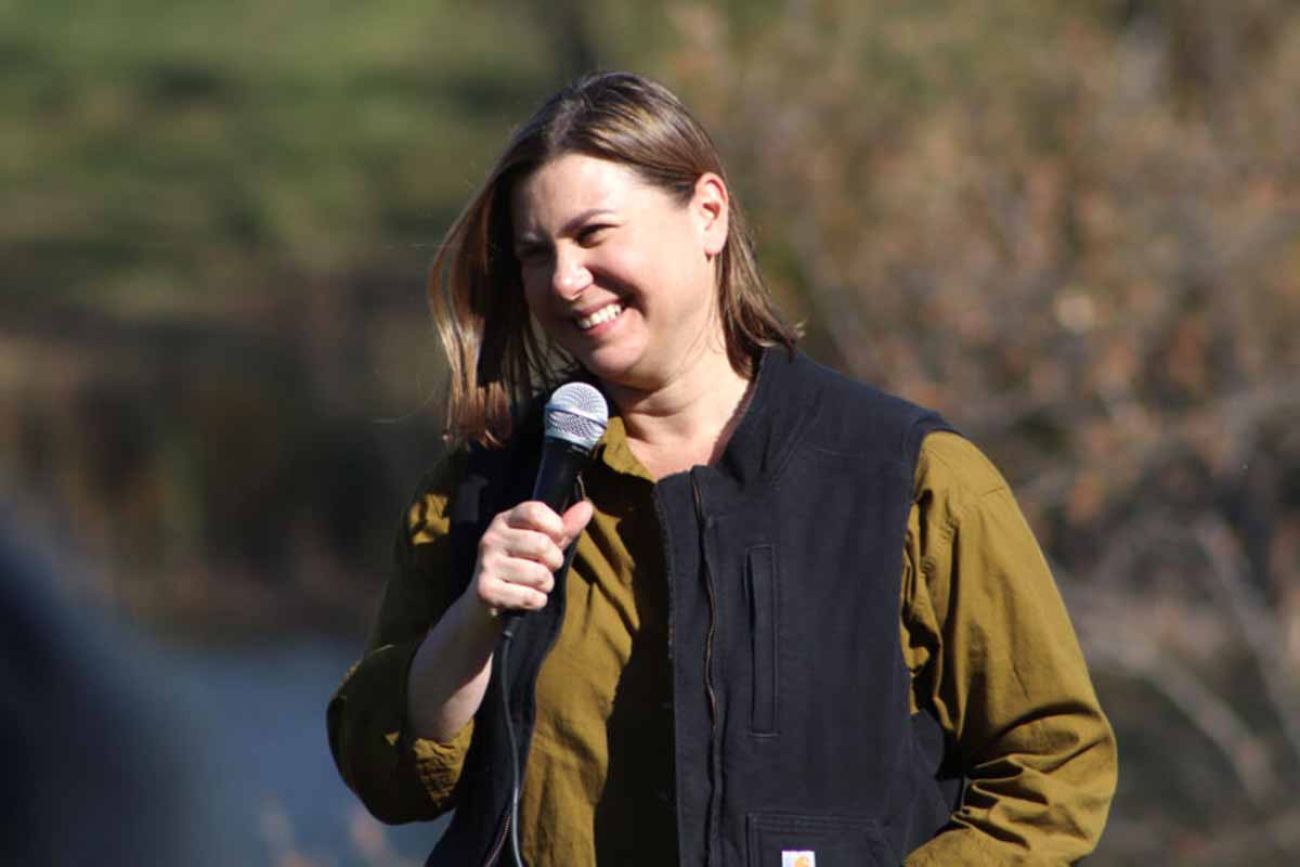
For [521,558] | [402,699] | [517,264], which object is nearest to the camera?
[521,558]

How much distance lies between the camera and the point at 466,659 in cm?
242

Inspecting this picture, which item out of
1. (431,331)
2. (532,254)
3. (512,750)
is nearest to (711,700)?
(512,750)

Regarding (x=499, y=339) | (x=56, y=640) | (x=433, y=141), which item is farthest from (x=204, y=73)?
(x=499, y=339)

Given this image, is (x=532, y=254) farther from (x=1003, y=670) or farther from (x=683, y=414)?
(x=1003, y=670)

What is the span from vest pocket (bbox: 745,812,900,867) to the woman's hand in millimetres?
320

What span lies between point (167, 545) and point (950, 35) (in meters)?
5.63

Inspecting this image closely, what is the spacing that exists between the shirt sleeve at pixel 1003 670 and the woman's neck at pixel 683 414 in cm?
25

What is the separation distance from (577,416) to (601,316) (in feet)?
0.39

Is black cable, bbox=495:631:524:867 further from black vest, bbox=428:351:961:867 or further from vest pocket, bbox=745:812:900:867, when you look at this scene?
vest pocket, bbox=745:812:900:867

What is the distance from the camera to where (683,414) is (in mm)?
2570

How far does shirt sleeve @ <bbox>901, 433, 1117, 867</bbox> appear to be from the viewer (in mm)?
2381

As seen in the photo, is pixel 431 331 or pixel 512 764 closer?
pixel 512 764

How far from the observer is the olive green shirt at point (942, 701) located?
7.83 ft

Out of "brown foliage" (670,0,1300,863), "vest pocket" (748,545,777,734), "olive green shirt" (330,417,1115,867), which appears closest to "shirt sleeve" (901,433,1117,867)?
"olive green shirt" (330,417,1115,867)
